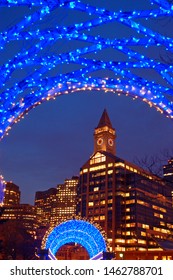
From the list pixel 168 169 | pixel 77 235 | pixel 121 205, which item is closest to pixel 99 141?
pixel 121 205

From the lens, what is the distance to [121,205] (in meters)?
122

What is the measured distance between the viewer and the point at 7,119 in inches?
872

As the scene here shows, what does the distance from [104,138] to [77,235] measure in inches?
4423

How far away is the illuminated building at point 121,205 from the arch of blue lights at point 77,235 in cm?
7676

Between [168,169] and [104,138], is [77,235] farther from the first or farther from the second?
[104,138]

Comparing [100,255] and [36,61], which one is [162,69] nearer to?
[36,61]

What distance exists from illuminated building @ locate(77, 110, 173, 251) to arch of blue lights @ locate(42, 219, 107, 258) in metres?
76.8

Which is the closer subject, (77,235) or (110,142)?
(77,235)

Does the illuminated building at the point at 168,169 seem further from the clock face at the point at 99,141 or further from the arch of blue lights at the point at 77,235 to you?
the clock face at the point at 99,141

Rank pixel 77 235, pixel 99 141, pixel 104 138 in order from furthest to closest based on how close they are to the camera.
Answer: pixel 99 141 → pixel 104 138 → pixel 77 235

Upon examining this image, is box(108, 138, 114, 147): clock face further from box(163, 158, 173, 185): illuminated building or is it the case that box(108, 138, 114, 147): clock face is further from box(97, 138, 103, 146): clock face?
box(163, 158, 173, 185): illuminated building

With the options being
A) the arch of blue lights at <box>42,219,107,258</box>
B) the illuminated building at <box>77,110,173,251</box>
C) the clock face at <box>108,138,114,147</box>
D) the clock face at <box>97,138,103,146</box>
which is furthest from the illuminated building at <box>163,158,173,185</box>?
the clock face at <box>108,138,114,147</box>

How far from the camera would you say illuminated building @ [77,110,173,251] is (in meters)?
118
